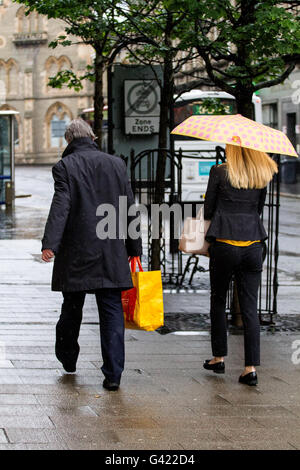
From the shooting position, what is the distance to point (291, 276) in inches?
539

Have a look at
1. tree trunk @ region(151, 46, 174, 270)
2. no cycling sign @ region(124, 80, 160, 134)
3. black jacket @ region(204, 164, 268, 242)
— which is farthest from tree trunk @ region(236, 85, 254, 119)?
no cycling sign @ region(124, 80, 160, 134)

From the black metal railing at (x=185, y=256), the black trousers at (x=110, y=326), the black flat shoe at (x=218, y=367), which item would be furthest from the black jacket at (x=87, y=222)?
the black metal railing at (x=185, y=256)

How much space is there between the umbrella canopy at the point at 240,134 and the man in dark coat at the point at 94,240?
2.35 feet

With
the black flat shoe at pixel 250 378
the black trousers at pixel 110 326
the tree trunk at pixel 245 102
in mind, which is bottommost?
the black flat shoe at pixel 250 378

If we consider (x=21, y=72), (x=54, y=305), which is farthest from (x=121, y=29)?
(x=21, y=72)

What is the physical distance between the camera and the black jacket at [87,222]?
21.4 feet

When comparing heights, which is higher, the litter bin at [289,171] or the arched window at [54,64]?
the arched window at [54,64]

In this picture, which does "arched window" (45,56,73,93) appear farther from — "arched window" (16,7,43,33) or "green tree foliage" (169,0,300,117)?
"green tree foliage" (169,0,300,117)

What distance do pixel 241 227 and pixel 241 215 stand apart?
0.29ft

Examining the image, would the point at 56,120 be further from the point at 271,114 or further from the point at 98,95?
the point at 98,95

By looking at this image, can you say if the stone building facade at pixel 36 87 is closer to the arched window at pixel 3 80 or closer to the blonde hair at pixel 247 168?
the arched window at pixel 3 80

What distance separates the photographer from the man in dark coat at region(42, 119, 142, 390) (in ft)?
21.4

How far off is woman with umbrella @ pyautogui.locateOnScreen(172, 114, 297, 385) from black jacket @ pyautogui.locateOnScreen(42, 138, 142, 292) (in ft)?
2.14

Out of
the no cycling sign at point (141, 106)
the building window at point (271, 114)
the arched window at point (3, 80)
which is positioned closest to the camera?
the no cycling sign at point (141, 106)
